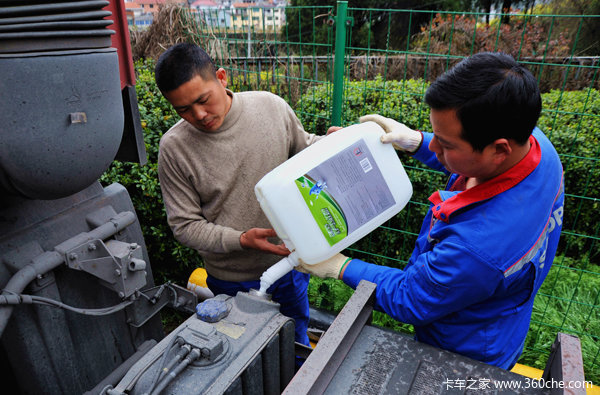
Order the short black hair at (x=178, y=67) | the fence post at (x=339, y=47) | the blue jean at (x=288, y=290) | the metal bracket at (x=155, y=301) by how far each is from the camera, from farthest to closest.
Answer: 1. the fence post at (x=339, y=47)
2. the blue jean at (x=288, y=290)
3. the metal bracket at (x=155, y=301)
4. the short black hair at (x=178, y=67)

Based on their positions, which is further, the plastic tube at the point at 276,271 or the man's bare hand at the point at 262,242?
the man's bare hand at the point at 262,242

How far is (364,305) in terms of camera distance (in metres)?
1.22

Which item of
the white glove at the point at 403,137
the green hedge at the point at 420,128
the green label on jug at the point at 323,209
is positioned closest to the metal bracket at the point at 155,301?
the green label on jug at the point at 323,209

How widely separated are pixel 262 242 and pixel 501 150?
948mm

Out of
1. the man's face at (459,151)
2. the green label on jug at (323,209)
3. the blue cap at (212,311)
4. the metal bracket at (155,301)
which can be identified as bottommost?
the metal bracket at (155,301)

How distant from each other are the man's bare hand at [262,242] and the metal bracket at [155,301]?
35 centimetres

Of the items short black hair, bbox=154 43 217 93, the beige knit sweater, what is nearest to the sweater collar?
the beige knit sweater

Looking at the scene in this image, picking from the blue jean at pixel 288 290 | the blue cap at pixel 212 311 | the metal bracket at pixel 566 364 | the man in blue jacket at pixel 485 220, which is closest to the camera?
the metal bracket at pixel 566 364

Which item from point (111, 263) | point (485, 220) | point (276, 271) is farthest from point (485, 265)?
A: point (111, 263)

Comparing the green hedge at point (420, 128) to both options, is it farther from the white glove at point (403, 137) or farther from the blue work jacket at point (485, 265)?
the blue work jacket at point (485, 265)

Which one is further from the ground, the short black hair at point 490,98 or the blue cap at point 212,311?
the short black hair at point 490,98

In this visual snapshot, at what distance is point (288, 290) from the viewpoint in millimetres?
2084

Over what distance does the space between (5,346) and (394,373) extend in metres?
1.29

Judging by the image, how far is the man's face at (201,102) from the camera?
1604 millimetres
